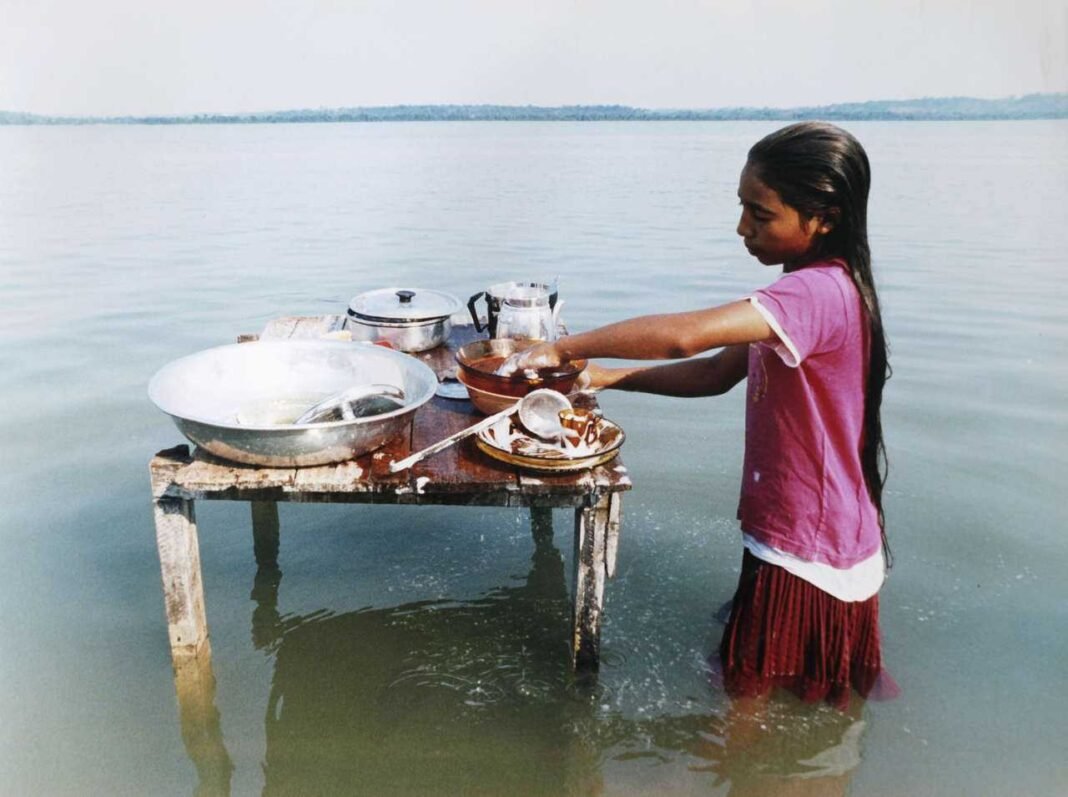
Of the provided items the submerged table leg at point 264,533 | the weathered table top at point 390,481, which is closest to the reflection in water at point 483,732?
the submerged table leg at point 264,533

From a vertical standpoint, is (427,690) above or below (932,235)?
below

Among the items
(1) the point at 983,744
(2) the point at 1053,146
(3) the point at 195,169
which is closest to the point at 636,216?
(1) the point at 983,744

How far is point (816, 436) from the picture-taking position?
214cm

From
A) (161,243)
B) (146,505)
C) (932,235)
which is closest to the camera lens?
(146,505)

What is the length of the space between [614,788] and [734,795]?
394 millimetres

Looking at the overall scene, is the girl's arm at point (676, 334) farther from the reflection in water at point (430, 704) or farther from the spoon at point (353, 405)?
the reflection in water at point (430, 704)

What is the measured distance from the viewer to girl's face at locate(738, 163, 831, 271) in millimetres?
2066

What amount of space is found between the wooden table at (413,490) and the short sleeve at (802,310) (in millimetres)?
542

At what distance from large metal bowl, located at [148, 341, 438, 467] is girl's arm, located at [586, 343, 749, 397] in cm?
59

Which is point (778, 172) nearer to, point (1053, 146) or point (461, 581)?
point (461, 581)

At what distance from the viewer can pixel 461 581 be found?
12.4ft

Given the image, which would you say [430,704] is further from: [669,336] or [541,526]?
[669,336]

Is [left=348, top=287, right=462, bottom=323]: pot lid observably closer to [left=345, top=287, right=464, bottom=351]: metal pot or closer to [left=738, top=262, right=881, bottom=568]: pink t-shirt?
[left=345, top=287, right=464, bottom=351]: metal pot

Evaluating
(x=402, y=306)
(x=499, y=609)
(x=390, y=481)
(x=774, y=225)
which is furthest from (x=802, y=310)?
(x=499, y=609)
